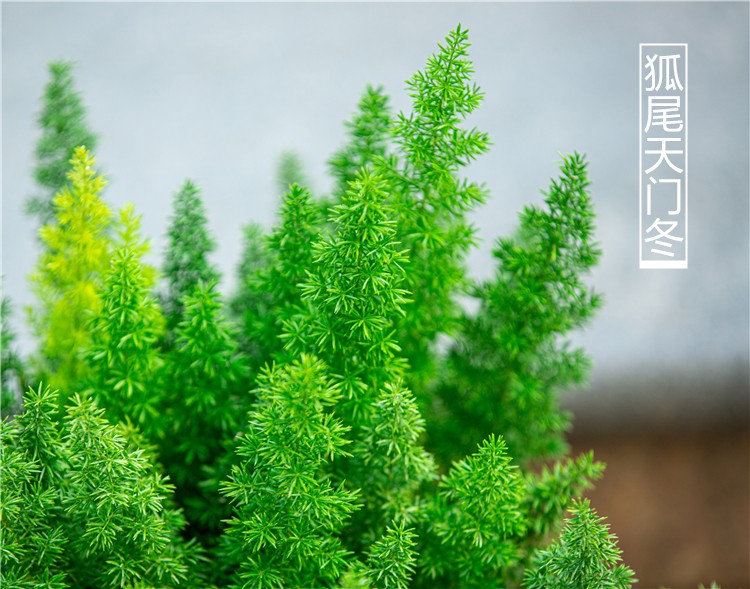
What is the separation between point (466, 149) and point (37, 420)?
13.8 inches

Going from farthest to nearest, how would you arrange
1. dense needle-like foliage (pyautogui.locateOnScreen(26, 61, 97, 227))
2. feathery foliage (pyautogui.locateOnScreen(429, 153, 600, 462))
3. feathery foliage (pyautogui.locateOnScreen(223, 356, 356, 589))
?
dense needle-like foliage (pyautogui.locateOnScreen(26, 61, 97, 227)) < feathery foliage (pyautogui.locateOnScreen(429, 153, 600, 462)) < feathery foliage (pyautogui.locateOnScreen(223, 356, 356, 589))

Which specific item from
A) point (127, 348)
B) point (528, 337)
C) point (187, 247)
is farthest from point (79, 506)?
point (528, 337)

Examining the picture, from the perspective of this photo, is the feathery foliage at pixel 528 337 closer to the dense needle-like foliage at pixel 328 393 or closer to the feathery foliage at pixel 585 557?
the dense needle-like foliage at pixel 328 393

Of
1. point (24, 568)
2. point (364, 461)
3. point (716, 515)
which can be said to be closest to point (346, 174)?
point (364, 461)

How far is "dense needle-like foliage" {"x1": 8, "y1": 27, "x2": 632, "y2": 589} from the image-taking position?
1.60ft

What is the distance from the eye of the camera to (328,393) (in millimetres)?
474

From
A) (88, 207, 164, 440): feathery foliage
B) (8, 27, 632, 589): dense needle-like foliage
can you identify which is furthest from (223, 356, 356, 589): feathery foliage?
(88, 207, 164, 440): feathery foliage

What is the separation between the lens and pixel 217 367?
60 cm

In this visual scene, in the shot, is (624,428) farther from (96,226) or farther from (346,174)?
(96,226)

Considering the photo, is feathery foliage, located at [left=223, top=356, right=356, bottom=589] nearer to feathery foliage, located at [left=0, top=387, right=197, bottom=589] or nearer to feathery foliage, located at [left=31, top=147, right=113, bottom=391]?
feathery foliage, located at [left=0, top=387, right=197, bottom=589]

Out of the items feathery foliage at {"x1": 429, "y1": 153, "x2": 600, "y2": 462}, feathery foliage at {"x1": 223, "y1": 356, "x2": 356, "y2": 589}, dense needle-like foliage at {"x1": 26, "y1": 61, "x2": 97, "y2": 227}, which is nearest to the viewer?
feathery foliage at {"x1": 223, "y1": 356, "x2": 356, "y2": 589}

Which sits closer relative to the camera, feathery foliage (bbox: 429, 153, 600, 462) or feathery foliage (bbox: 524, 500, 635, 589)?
feathery foliage (bbox: 524, 500, 635, 589)

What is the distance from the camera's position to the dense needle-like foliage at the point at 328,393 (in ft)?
1.60

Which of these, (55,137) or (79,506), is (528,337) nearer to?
(79,506)
